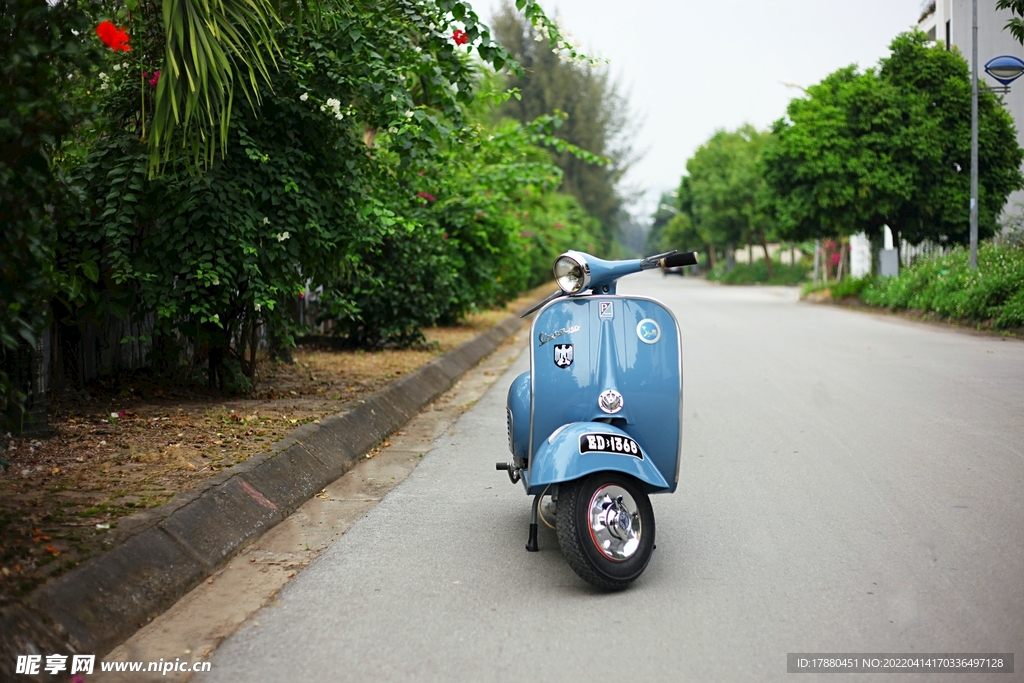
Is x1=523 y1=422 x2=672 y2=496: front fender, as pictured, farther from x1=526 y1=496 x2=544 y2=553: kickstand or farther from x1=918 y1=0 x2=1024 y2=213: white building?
x1=918 y1=0 x2=1024 y2=213: white building

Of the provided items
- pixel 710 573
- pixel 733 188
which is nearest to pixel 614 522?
pixel 710 573

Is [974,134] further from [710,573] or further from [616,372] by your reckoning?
[710,573]

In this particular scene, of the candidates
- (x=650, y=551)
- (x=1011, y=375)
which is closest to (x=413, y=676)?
(x=650, y=551)

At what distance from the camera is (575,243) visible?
3759cm

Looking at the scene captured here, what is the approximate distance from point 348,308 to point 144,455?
3631 millimetres

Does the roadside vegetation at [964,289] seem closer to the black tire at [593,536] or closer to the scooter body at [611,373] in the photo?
the scooter body at [611,373]

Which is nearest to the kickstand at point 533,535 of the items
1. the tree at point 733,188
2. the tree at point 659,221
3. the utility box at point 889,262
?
the utility box at point 889,262

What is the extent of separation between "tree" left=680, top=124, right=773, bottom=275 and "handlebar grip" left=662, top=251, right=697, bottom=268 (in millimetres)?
49442

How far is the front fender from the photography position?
4.35m

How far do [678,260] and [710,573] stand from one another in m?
1.43

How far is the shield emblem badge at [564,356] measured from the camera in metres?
4.87

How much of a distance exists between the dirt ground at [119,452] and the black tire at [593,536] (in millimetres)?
1915

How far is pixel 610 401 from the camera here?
4.83m

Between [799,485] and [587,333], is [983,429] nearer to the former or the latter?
[799,485]
